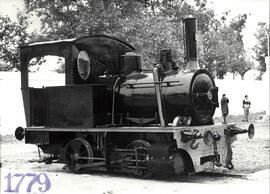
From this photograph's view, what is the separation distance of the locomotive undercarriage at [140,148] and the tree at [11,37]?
13.4 meters

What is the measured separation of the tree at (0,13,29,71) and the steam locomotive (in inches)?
510

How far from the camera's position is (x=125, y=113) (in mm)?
9383

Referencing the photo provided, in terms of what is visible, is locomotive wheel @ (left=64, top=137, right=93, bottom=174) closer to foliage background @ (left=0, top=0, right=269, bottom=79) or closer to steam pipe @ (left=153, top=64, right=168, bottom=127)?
steam pipe @ (left=153, top=64, right=168, bottom=127)

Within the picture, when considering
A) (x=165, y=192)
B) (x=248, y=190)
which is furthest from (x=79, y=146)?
(x=248, y=190)

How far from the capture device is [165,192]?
7.25 metres

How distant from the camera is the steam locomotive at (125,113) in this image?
852 centimetres

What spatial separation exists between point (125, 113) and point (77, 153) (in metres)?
1.25

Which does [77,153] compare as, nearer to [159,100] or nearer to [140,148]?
[140,148]

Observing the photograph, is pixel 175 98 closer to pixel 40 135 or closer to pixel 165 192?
pixel 165 192

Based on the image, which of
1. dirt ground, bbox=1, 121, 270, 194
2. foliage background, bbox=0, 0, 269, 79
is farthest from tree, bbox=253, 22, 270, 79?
dirt ground, bbox=1, 121, 270, 194

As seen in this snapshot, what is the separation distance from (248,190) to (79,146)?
3.68 m

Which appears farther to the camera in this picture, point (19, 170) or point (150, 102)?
point (19, 170)

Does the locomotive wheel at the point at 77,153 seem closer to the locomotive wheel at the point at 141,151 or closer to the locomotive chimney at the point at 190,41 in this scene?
the locomotive wheel at the point at 141,151

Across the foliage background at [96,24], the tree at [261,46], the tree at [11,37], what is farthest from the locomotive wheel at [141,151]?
the tree at [261,46]
